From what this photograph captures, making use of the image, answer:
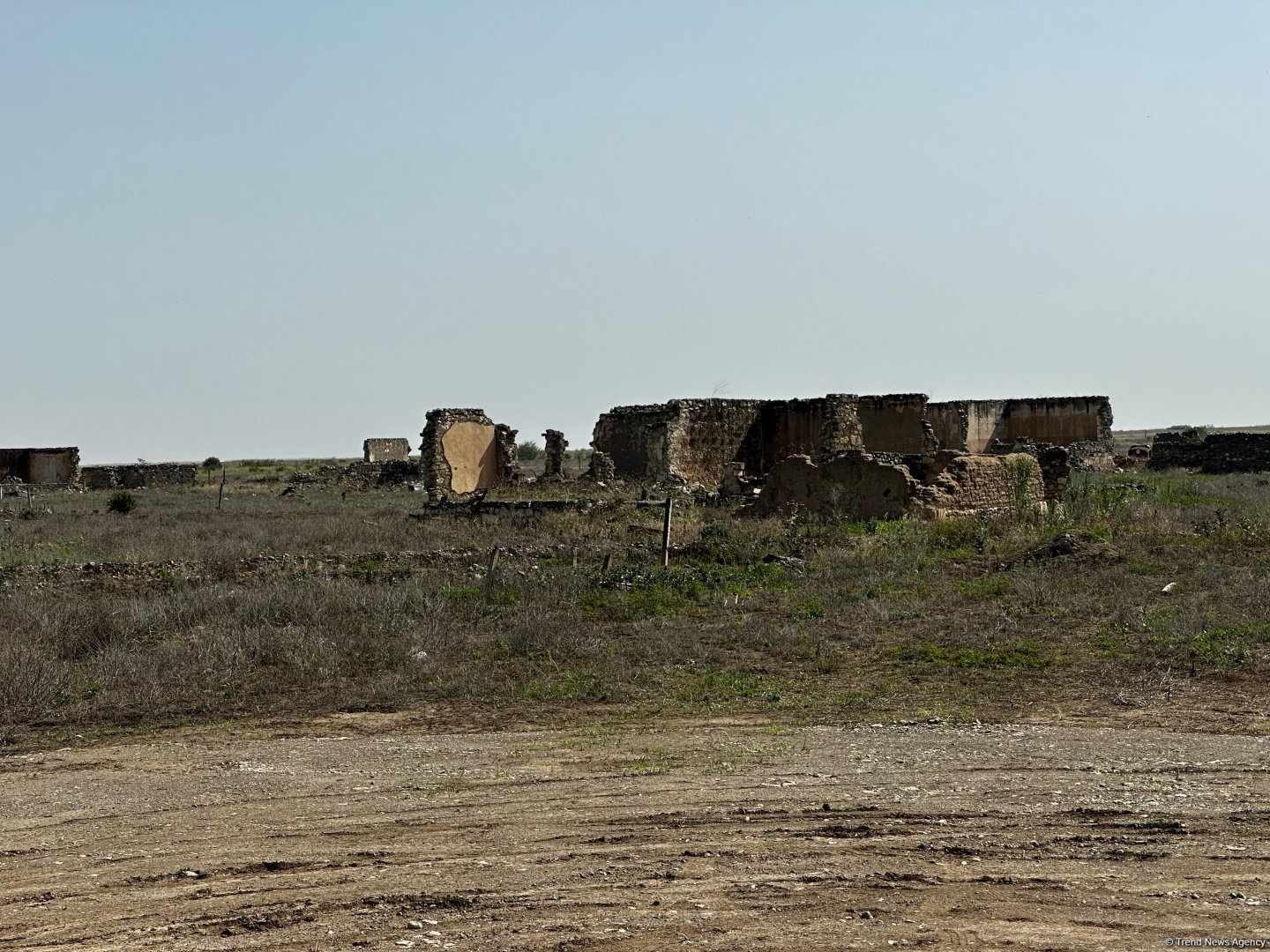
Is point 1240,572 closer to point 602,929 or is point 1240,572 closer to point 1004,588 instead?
point 1004,588

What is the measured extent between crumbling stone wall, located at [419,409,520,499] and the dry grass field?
48.2ft

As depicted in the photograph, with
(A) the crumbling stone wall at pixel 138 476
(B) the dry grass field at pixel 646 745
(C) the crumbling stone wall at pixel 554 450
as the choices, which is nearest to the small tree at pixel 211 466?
(A) the crumbling stone wall at pixel 138 476

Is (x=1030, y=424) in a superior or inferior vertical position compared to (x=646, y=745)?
superior

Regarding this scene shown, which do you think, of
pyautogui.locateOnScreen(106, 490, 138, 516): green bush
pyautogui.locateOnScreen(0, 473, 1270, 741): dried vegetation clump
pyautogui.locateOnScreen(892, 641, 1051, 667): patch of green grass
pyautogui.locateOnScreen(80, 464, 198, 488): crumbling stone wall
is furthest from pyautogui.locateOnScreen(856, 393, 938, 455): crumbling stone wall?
pyautogui.locateOnScreen(80, 464, 198, 488): crumbling stone wall

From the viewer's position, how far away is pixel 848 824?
20.2 feet

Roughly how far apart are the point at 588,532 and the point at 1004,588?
859 centimetres

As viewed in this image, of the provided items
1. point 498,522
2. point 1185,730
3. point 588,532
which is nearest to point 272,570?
point 588,532

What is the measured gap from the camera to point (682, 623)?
1257 cm

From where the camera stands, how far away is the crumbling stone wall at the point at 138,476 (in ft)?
164

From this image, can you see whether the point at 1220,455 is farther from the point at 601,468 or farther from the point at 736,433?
the point at 601,468

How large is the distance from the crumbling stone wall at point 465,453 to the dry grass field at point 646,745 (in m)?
14.7

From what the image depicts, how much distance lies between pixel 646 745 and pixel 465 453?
25.5 m

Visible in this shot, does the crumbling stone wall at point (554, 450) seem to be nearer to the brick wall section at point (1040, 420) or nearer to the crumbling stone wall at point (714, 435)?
the crumbling stone wall at point (714, 435)

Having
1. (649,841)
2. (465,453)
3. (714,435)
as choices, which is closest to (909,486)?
(714,435)
